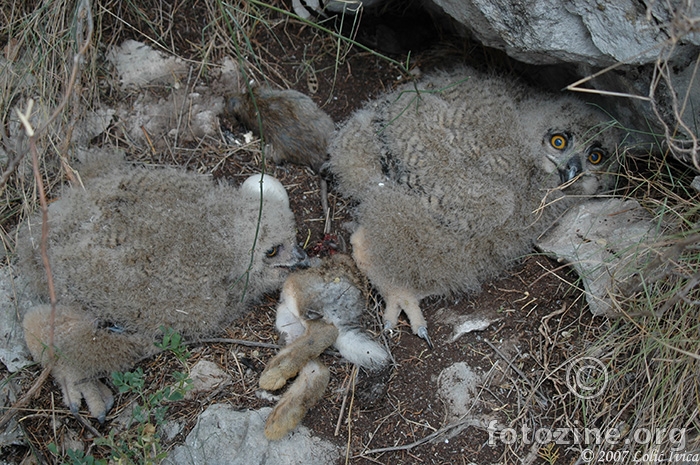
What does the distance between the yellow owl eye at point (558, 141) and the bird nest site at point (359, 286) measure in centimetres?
36

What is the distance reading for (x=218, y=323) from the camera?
144 inches

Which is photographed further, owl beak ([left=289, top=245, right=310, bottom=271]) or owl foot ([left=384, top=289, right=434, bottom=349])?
owl beak ([left=289, top=245, right=310, bottom=271])

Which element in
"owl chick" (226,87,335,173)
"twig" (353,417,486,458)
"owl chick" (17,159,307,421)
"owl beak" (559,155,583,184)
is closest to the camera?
"twig" (353,417,486,458)

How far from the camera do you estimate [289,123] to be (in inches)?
158

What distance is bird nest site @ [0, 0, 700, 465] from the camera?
311 cm

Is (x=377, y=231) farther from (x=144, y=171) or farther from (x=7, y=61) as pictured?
(x=7, y=61)

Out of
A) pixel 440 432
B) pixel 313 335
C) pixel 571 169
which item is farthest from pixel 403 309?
pixel 571 169

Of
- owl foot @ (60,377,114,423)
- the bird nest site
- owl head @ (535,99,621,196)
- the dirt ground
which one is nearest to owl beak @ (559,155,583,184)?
owl head @ (535,99,621,196)

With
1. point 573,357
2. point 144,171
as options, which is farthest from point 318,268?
point 573,357

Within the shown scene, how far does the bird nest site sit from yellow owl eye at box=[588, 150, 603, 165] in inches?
5.0

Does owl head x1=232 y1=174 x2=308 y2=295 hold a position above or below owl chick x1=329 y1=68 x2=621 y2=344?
below

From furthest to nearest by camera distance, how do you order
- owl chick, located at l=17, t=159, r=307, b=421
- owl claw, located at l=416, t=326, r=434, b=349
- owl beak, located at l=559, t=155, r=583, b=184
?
owl beak, located at l=559, t=155, r=583, b=184, owl claw, located at l=416, t=326, r=434, b=349, owl chick, located at l=17, t=159, r=307, b=421

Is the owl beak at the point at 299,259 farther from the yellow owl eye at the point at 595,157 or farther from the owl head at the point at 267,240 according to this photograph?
the yellow owl eye at the point at 595,157

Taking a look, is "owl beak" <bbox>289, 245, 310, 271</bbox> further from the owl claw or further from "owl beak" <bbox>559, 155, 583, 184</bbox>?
"owl beak" <bbox>559, 155, 583, 184</bbox>
